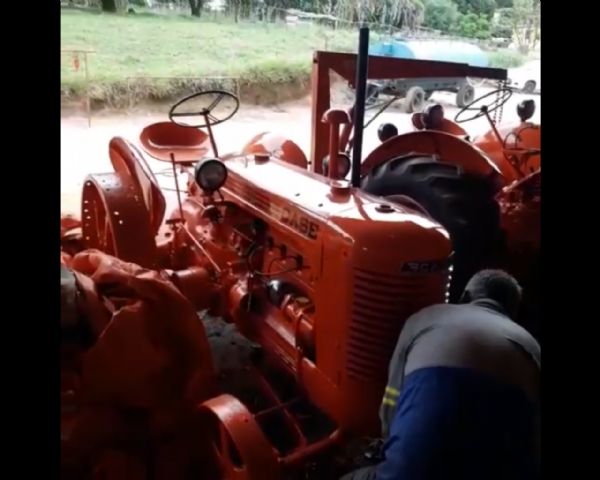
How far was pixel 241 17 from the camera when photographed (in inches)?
537

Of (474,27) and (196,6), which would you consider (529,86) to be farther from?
(474,27)

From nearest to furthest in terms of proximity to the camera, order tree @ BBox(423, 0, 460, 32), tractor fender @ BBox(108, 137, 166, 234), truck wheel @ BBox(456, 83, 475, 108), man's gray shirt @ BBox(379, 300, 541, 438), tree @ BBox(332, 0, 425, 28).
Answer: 1. man's gray shirt @ BBox(379, 300, 541, 438)
2. tractor fender @ BBox(108, 137, 166, 234)
3. truck wheel @ BBox(456, 83, 475, 108)
4. tree @ BBox(332, 0, 425, 28)
5. tree @ BBox(423, 0, 460, 32)

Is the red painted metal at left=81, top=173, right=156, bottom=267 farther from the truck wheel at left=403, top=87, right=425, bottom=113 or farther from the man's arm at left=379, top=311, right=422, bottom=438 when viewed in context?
the truck wheel at left=403, top=87, right=425, bottom=113

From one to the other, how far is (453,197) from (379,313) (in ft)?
3.08

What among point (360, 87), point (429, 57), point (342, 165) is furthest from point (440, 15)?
point (360, 87)

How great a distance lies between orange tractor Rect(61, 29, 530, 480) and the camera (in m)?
2.01

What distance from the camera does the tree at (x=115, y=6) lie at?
11.8m

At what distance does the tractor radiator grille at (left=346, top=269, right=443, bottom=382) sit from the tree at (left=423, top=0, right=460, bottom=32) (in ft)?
42.5

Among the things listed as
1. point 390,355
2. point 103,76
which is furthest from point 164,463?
point 103,76

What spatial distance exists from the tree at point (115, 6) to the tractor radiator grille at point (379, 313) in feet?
36.8

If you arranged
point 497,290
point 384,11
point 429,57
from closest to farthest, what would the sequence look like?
point 497,290 → point 429,57 → point 384,11

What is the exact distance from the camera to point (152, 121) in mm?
10641

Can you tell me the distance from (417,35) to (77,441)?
12.6m

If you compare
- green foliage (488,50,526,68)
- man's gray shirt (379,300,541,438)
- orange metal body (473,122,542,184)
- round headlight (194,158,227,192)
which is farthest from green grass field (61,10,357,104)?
man's gray shirt (379,300,541,438)
